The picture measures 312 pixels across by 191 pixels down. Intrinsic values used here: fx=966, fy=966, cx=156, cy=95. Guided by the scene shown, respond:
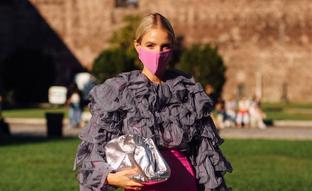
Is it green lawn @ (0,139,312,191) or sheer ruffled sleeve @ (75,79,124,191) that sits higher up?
sheer ruffled sleeve @ (75,79,124,191)

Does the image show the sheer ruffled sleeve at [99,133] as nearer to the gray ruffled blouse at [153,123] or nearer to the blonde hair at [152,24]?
the gray ruffled blouse at [153,123]

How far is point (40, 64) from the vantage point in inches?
2036

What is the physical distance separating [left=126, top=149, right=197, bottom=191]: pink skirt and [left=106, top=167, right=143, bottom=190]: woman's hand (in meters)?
0.19

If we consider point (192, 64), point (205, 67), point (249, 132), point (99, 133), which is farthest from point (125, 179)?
point (192, 64)

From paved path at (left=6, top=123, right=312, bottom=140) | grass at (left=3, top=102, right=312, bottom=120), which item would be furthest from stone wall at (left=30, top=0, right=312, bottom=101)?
paved path at (left=6, top=123, right=312, bottom=140)

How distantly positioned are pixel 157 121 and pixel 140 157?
1.09 feet

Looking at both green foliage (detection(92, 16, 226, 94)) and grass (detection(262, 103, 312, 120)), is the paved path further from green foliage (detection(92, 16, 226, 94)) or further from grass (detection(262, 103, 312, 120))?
green foliage (detection(92, 16, 226, 94))

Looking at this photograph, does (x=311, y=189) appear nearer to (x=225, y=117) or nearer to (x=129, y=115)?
(x=129, y=115)

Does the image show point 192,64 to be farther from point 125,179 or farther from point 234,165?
point 125,179

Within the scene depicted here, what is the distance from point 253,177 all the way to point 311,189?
159 centimetres

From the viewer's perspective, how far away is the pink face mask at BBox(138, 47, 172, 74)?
4844 millimetres

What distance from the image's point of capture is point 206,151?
4906 millimetres

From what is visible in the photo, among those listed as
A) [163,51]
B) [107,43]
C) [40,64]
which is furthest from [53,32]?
[163,51]

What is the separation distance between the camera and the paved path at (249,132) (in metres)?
25.8
